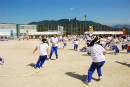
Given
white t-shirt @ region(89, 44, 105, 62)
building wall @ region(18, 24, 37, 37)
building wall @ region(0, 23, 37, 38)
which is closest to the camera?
white t-shirt @ region(89, 44, 105, 62)

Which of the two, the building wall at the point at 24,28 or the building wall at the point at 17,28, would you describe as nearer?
the building wall at the point at 17,28

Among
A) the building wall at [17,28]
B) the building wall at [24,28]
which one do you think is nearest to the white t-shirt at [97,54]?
the building wall at [17,28]

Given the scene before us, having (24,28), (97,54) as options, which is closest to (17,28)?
(24,28)

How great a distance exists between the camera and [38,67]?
766 centimetres

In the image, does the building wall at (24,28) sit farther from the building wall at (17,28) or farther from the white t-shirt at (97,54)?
the white t-shirt at (97,54)

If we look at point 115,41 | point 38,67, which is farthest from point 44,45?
point 115,41

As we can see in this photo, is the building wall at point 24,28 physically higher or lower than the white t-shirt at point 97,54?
higher

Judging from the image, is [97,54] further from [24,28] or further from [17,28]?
[17,28]

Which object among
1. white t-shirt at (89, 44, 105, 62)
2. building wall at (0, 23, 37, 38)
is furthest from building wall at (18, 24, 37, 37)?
white t-shirt at (89, 44, 105, 62)

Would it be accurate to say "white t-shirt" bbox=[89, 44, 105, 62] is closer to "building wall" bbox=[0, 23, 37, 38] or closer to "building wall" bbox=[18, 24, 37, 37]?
"building wall" bbox=[0, 23, 37, 38]

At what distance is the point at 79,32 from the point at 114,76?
62.2 m

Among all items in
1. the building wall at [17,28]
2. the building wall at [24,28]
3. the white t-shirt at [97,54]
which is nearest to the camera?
the white t-shirt at [97,54]

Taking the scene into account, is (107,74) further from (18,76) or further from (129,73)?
(18,76)

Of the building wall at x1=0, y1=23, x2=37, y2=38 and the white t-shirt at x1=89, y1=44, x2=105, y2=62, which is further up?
the building wall at x1=0, y1=23, x2=37, y2=38
